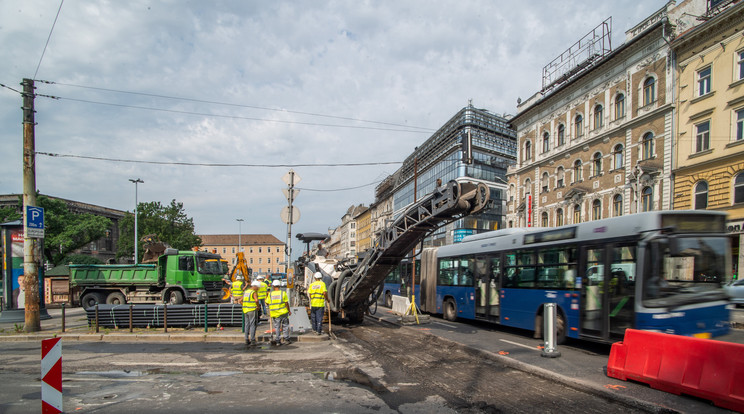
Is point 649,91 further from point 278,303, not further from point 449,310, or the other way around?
point 278,303

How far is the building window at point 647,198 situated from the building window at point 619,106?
5.02 m

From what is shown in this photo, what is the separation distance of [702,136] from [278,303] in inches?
929

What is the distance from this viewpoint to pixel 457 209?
9961 millimetres

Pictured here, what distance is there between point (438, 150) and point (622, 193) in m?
33.0

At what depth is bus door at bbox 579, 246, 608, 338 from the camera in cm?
915

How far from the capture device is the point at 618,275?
29.0 ft

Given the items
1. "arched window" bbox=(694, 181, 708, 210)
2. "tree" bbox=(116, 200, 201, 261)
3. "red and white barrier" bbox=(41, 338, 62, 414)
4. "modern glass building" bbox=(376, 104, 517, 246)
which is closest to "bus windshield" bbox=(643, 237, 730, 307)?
"red and white barrier" bbox=(41, 338, 62, 414)

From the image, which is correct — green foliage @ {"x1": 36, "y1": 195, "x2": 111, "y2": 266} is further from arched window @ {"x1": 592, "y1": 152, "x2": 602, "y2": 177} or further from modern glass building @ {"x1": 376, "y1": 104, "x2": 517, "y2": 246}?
arched window @ {"x1": 592, "y1": 152, "x2": 602, "y2": 177}

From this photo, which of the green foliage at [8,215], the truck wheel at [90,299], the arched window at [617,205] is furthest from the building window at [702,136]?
the green foliage at [8,215]

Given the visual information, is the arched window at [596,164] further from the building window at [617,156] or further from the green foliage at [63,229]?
the green foliage at [63,229]

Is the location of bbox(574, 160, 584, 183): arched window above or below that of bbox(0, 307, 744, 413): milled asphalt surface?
above

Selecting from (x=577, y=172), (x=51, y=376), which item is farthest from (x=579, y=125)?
(x=51, y=376)

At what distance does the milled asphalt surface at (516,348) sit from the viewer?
19.6 feet

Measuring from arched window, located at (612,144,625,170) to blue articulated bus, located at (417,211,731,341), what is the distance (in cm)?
1828
